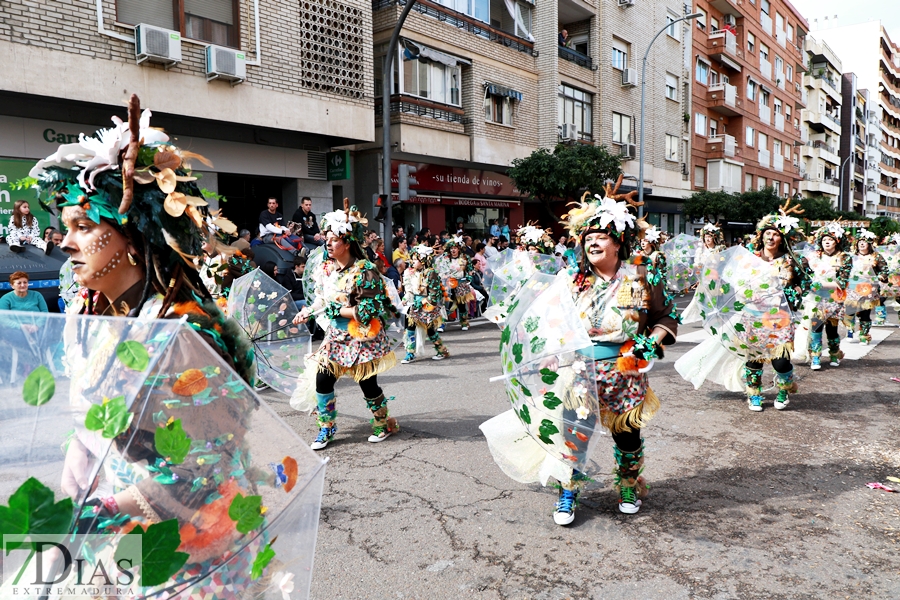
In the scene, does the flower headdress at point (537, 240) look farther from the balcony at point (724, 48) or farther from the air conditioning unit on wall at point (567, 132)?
the balcony at point (724, 48)

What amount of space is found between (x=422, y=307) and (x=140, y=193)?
7.78 metres

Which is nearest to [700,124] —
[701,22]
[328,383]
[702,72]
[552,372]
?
[702,72]

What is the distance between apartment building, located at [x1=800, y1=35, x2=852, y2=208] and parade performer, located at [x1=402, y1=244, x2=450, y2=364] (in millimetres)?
50961

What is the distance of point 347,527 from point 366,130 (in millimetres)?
14316

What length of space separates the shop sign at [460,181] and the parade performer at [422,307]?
9799 mm

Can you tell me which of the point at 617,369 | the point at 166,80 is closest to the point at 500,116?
the point at 166,80

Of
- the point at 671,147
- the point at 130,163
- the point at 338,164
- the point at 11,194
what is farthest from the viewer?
the point at 671,147

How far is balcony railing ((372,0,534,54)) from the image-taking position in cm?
1916

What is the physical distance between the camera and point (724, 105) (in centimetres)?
3734

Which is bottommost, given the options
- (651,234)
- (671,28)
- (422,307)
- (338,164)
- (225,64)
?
(422,307)

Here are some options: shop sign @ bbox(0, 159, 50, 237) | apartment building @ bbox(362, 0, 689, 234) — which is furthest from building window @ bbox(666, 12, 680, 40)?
shop sign @ bbox(0, 159, 50, 237)

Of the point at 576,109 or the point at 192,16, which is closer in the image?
the point at 192,16

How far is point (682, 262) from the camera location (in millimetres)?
18109

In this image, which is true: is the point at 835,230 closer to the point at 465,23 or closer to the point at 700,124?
the point at 465,23
